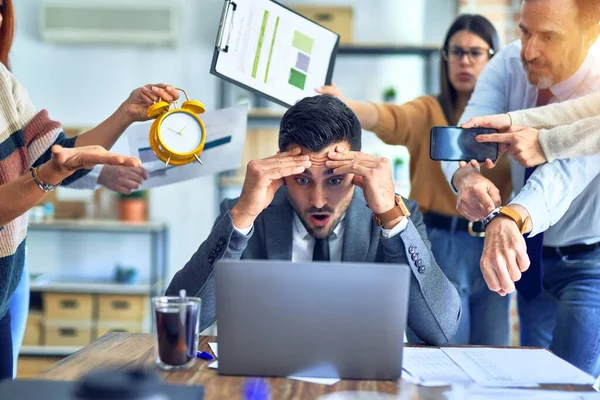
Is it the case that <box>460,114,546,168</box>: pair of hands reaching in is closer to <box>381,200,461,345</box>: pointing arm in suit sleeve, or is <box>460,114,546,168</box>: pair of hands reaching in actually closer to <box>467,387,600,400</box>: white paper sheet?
<box>381,200,461,345</box>: pointing arm in suit sleeve

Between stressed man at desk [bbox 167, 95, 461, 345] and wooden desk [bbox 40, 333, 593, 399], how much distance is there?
0.32 meters

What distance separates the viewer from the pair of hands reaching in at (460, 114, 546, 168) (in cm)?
169

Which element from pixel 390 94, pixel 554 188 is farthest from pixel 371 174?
pixel 390 94

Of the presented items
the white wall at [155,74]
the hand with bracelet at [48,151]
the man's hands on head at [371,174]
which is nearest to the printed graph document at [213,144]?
the hand with bracelet at [48,151]

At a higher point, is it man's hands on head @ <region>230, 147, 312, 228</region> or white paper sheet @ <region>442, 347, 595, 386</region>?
man's hands on head @ <region>230, 147, 312, 228</region>

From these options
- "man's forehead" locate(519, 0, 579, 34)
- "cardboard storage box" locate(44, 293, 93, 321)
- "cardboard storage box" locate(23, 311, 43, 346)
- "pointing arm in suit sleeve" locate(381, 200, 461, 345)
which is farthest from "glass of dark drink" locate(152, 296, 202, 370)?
"cardboard storage box" locate(23, 311, 43, 346)

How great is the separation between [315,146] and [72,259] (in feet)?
11.0

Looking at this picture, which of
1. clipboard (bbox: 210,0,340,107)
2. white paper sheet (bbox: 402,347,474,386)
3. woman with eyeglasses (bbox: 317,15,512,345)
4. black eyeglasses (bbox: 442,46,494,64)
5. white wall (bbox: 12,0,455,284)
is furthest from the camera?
white wall (bbox: 12,0,455,284)

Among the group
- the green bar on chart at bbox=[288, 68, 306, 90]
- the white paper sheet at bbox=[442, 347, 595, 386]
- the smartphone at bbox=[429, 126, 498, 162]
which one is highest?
the green bar on chart at bbox=[288, 68, 306, 90]

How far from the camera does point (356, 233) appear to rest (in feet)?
5.87

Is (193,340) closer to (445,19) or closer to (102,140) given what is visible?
(102,140)

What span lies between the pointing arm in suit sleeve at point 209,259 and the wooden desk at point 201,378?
26cm

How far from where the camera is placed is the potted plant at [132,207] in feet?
14.6

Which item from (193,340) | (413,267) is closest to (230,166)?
(413,267)
